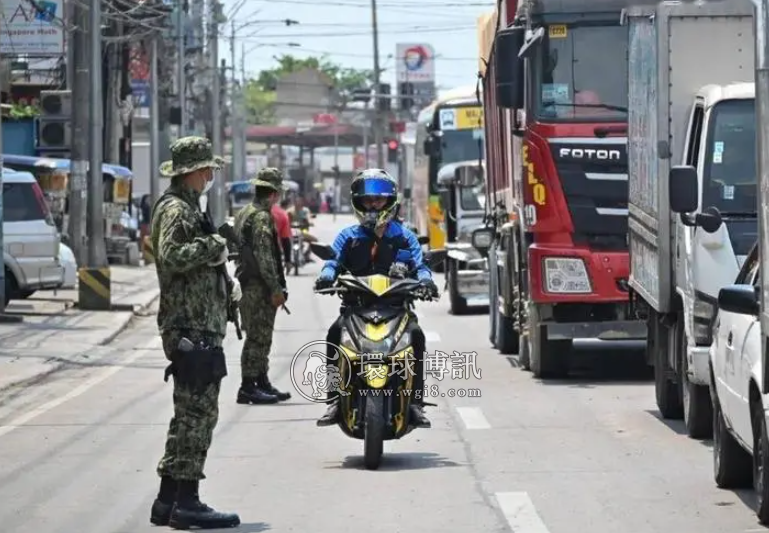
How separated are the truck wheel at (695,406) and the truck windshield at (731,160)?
967 millimetres

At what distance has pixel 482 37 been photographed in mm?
22453

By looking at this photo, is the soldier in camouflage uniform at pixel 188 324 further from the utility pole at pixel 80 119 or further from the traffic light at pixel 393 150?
the traffic light at pixel 393 150

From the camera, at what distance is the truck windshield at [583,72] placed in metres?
16.2

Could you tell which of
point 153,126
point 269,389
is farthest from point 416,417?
point 153,126

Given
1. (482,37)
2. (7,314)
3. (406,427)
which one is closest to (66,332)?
(7,314)

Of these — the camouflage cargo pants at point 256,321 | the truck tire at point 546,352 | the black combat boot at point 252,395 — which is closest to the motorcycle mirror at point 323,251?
the camouflage cargo pants at point 256,321

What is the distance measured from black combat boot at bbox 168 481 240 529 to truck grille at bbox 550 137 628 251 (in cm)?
769

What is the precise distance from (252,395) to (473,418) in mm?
2333

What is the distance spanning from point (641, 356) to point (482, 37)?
5312mm

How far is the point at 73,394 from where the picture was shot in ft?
54.9

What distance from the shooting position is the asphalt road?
9.31m

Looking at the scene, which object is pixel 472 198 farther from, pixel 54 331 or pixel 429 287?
pixel 429 287

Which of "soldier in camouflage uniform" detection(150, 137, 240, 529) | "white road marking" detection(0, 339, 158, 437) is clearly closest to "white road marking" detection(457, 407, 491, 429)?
"white road marking" detection(0, 339, 158, 437)

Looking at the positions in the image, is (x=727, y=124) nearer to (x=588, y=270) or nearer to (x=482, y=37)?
(x=588, y=270)
